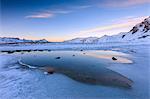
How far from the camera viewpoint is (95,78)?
1088cm

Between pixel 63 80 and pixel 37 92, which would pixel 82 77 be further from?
pixel 37 92

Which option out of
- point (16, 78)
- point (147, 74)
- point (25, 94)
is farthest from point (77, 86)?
point (147, 74)

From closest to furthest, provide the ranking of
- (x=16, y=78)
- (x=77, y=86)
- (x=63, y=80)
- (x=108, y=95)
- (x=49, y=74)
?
1. (x=108, y=95)
2. (x=77, y=86)
3. (x=63, y=80)
4. (x=16, y=78)
5. (x=49, y=74)

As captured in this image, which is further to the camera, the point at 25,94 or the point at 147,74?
the point at 147,74

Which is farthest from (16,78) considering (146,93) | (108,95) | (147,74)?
(147,74)

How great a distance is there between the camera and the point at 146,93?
8141mm

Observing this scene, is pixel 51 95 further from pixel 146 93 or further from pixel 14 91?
pixel 146 93

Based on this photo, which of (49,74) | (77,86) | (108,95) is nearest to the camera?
(108,95)

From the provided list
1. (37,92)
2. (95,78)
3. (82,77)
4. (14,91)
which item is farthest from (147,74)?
(14,91)

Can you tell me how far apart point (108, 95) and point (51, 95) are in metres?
2.67

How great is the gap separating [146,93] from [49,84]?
5165mm

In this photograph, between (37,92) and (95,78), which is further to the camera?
(95,78)

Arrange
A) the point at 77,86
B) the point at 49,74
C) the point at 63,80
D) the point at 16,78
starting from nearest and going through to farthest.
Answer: the point at 77,86, the point at 63,80, the point at 16,78, the point at 49,74

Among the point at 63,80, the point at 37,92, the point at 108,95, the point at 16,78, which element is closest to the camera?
the point at 108,95
